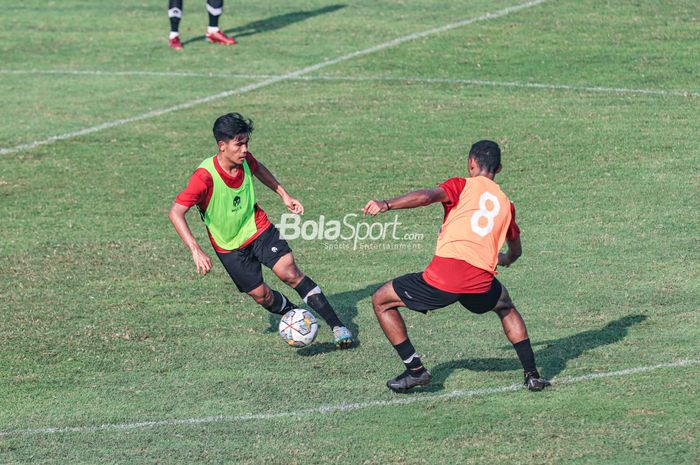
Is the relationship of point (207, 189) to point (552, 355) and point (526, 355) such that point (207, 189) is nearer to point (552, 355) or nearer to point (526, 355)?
point (526, 355)

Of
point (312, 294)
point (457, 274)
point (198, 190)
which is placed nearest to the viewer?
point (457, 274)

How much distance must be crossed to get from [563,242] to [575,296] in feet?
6.78

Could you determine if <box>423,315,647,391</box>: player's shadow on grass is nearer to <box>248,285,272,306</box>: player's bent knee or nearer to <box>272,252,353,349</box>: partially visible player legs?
<box>272,252,353,349</box>: partially visible player legs

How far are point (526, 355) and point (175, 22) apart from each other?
54.5 feet

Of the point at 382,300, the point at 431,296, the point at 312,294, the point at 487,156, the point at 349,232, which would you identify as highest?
the point at 487,156

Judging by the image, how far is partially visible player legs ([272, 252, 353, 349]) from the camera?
1108 centimetres

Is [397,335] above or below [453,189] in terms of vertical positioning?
below

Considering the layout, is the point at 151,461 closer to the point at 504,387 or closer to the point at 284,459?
the point at 284,459

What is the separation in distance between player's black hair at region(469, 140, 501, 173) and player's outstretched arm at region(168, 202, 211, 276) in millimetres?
2491

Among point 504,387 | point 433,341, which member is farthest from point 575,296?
point 504,387

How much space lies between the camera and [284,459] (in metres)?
8.77

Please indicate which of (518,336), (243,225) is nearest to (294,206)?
(243,225)

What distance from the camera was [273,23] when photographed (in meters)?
26.7

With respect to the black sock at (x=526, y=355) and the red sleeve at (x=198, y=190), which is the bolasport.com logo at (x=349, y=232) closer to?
the red sleeve at (x=198, y=190)
